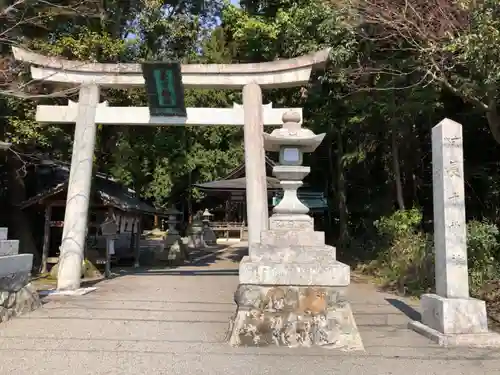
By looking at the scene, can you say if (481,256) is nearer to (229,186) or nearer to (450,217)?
(450,217)

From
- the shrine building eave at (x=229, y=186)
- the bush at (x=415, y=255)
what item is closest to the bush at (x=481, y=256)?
the bush at (x=415, y=255)

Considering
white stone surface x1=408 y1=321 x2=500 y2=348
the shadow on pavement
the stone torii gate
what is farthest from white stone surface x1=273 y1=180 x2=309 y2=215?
the stone torii gate

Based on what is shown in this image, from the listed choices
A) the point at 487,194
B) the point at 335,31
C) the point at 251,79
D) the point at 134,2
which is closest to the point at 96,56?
the point at 134,2

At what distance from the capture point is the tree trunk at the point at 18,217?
1483 cm

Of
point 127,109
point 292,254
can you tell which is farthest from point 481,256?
point 127,109

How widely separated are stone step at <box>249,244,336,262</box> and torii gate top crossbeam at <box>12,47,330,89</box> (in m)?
5.80

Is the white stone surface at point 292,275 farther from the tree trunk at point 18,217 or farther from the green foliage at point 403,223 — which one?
the tree trunk at point 18,217

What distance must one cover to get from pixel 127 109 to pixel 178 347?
672 centimetres

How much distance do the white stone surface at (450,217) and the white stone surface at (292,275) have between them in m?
1.55

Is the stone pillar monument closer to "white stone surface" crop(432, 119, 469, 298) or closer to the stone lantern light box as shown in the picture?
the stone lantern light box

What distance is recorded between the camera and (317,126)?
15703 mm

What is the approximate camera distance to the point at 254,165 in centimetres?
1029

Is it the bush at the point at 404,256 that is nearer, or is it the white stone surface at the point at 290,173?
the white stone surface at the point at 290,173

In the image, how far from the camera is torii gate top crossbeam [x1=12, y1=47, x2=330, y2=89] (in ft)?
34.7
